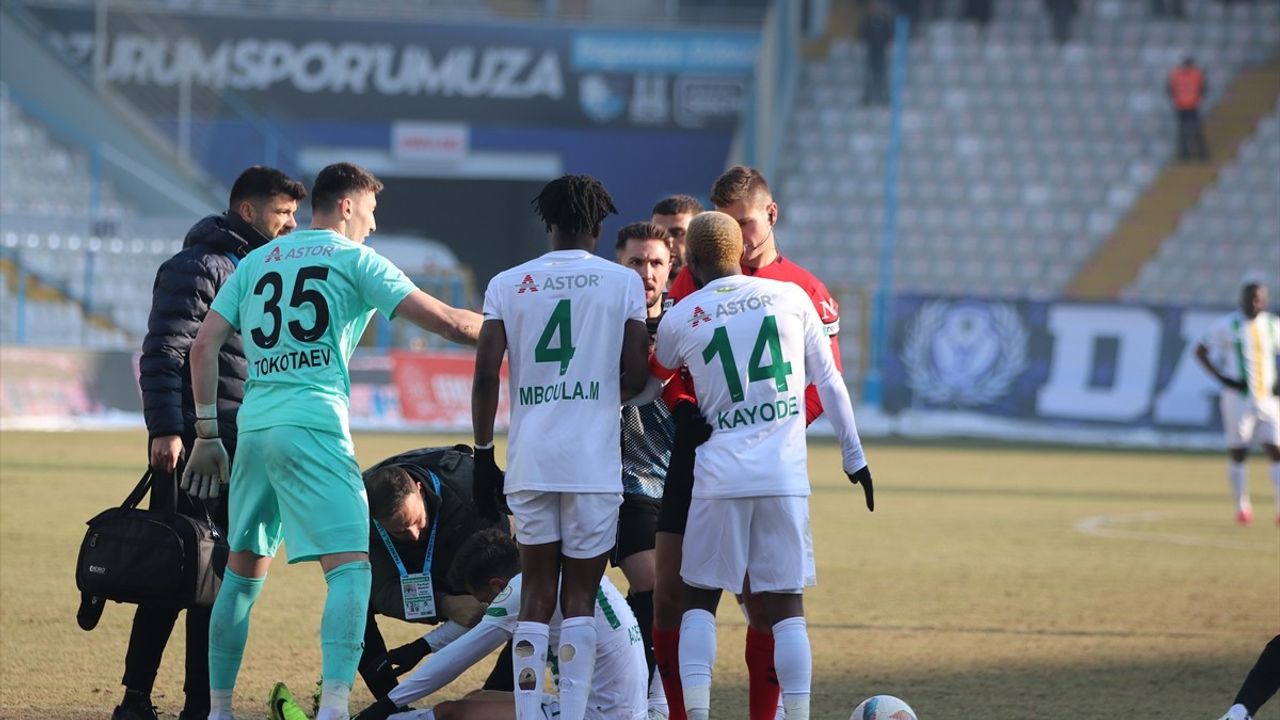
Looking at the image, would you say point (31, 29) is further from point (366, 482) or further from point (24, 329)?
point (366, 482)

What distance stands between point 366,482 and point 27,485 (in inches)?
374

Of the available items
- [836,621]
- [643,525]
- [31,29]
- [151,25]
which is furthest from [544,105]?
[643,525]

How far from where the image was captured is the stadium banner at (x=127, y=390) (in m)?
21.8

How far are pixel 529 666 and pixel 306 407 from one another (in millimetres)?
1329

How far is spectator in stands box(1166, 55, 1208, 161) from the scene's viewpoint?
3306 centimetres

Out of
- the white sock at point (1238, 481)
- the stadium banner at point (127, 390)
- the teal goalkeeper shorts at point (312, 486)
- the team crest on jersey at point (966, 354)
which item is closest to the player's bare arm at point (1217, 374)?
the white sock at point (1238, 481)

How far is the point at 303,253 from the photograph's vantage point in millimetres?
6219

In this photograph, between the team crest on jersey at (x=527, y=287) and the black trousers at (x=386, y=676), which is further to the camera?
the black trousers at (x=386, y=676)

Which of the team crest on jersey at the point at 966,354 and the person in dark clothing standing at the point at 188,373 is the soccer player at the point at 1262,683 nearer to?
the person in dark clothing standing at the point at 188,373

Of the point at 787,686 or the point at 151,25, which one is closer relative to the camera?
the point at 787,686

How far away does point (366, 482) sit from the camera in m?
6.85

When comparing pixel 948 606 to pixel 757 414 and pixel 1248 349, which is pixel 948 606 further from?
pixel 1248 349

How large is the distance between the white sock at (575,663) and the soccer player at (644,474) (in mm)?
1013

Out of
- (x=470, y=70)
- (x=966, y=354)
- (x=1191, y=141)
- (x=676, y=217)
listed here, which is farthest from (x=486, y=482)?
(x=470, y=70)
